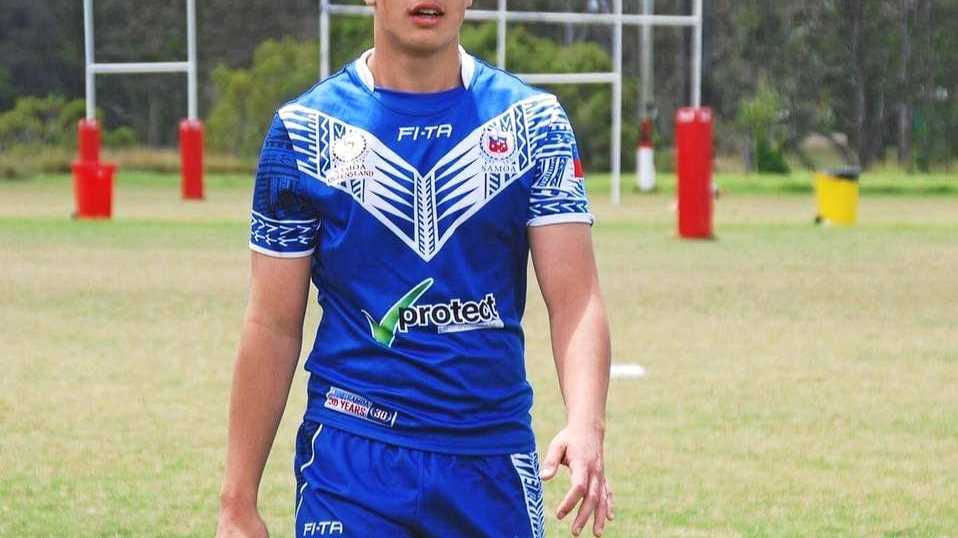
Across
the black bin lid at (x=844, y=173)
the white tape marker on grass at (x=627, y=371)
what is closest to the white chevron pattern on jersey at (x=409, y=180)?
the white tape marker on grass at (x=627, y=371)

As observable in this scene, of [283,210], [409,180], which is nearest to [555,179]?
[409,180]

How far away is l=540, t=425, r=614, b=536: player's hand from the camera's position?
3.32 meters

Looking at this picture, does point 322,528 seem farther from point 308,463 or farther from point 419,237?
point 419,237

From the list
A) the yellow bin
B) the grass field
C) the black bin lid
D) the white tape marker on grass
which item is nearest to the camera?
the grass field

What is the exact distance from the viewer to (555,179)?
3.61 metres

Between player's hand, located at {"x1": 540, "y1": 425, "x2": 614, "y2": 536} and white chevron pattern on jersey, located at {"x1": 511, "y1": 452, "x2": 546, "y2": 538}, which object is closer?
player's hand, located at {"x1": 540, "y1": 425, "x2": 614, "y2": 536}

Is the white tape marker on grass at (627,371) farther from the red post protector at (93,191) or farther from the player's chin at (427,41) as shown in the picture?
the red post protector at (93,191)

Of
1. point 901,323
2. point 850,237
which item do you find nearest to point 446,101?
point 901,323

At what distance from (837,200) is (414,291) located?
72.1ft

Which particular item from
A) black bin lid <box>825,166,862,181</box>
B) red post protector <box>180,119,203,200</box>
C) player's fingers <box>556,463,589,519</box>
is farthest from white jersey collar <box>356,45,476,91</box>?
red post protector <box>180,119,203,200</box>

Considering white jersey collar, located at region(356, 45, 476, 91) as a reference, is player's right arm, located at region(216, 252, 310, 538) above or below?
below

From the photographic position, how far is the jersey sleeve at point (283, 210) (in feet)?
11.8

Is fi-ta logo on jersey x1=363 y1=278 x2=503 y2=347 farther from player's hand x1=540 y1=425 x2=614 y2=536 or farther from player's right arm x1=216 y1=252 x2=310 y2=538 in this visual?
player's hand x1=540 y1=425 x2=614 y2=536

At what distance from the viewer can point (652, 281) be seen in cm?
1745
